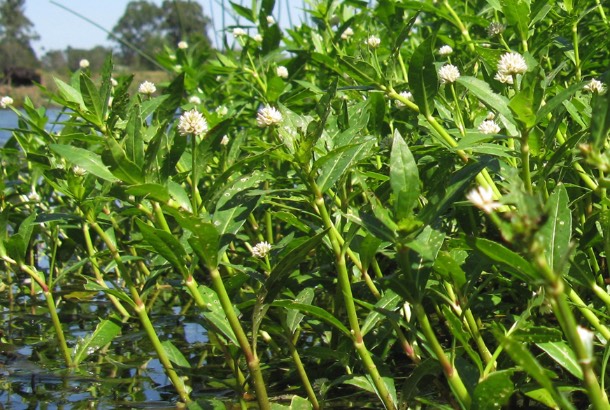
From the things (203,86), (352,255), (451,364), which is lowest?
(451,364)

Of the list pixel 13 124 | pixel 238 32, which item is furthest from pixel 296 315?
pixel 13 124

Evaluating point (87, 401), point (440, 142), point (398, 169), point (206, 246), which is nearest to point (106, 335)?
point (87, 401)

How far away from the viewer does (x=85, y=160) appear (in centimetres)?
154

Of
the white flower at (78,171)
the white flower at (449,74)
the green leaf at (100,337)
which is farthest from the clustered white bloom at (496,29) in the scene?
the green leaf at (100,337)

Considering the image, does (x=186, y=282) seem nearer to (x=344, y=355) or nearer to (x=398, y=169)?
(x=344, y=355)

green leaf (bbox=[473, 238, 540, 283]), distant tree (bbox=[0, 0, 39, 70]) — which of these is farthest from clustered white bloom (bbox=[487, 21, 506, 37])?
distant tree (bbox=[0, 0, 39, 70])

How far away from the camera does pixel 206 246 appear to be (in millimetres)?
1393

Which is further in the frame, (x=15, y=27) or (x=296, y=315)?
(x=15, y=27)

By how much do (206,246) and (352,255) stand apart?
15.0 inches

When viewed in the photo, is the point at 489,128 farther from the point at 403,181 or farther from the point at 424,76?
the point at 403,181

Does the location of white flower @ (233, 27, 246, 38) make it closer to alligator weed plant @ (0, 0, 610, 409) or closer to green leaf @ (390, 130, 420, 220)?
alligator weed plant @ (0, 0, 610, 409)

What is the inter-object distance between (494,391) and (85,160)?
850 millimetres

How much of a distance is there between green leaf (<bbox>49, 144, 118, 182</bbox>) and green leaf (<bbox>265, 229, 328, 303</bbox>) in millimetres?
352

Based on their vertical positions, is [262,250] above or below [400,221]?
below
